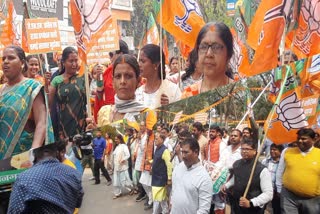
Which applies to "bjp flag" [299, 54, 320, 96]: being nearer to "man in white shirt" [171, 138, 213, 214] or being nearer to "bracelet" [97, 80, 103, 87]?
"man in white shirt" [171, 138, 213, 214]

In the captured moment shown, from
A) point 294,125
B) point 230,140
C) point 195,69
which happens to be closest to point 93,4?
point 195,69

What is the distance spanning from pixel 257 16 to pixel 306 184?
73.7 inches

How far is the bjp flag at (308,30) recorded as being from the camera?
4.11m

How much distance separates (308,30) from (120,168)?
94.0 inches

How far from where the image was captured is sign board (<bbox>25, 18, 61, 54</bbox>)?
6435 mm

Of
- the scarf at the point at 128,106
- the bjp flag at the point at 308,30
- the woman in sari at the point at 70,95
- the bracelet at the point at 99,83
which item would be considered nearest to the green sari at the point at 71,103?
the woman in sari at the point at 70,95

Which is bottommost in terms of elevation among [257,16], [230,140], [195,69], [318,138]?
[318,138]

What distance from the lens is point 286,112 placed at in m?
3.73

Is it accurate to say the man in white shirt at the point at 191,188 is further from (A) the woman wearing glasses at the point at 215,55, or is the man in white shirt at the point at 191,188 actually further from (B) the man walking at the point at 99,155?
(B) the man walking at the point at 99,155

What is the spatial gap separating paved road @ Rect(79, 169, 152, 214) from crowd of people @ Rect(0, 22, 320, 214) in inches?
1.9

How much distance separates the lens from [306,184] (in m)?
4.76

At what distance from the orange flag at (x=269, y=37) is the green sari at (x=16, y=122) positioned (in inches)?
72.3

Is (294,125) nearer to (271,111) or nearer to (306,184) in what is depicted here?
(271,111)

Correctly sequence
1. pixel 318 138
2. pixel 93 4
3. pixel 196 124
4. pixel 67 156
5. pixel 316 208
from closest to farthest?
pixel 67 156 → pixel 196 124 → pixel 93 4 → pixel 316 208 → pixel 318 138
